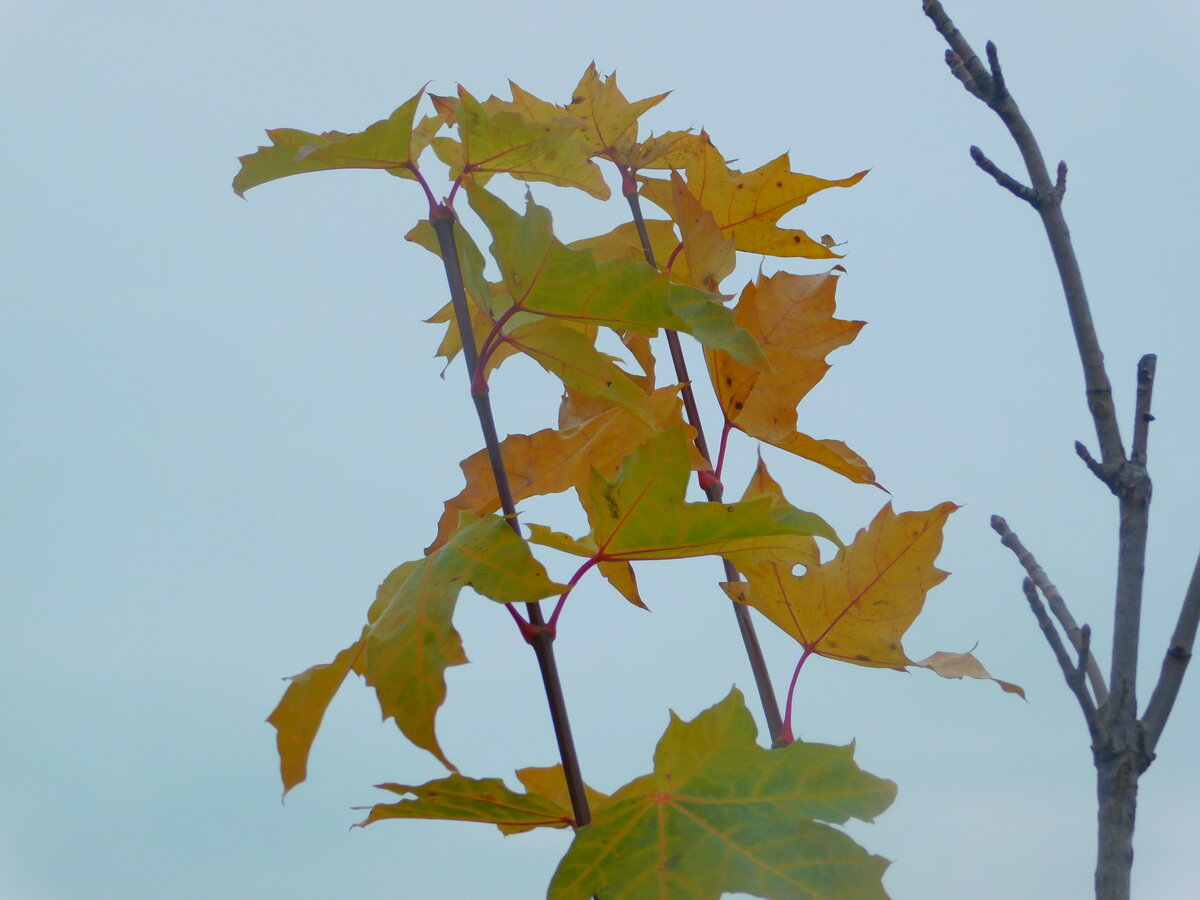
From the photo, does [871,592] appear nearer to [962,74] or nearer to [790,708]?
[790,708]

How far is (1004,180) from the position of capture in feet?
2.29

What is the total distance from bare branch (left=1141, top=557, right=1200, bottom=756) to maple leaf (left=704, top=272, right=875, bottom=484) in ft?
0.67

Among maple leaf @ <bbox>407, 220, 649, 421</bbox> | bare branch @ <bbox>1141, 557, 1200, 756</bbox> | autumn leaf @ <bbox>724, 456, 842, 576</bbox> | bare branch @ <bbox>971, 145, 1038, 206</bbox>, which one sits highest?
bare branch @ <bbox>971, 145, 1038, 206</bbox>

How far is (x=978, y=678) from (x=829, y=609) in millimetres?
98

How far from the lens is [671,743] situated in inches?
20.9

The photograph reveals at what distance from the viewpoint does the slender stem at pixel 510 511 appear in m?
0.50

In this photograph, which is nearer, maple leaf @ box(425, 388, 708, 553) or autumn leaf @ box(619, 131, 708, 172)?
maple leaf @ box(425, 388, 708, 553)

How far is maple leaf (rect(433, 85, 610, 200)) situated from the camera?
56 cm

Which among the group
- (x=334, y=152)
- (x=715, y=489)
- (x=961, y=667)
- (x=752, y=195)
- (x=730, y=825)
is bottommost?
(x=730, y=825)

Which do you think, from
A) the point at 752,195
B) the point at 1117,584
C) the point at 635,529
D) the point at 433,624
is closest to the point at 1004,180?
the point at 752,195

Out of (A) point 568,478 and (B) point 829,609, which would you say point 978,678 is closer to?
(B) point 829,609

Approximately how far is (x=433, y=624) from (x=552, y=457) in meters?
0.17

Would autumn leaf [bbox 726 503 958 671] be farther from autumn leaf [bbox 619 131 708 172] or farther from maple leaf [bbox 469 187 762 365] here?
autumn leaf [bbox 619 131 708 172]

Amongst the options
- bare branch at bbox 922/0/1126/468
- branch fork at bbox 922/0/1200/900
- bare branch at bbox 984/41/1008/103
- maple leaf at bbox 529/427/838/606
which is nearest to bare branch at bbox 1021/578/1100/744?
branch fork at bbox 922/0/1200/900
